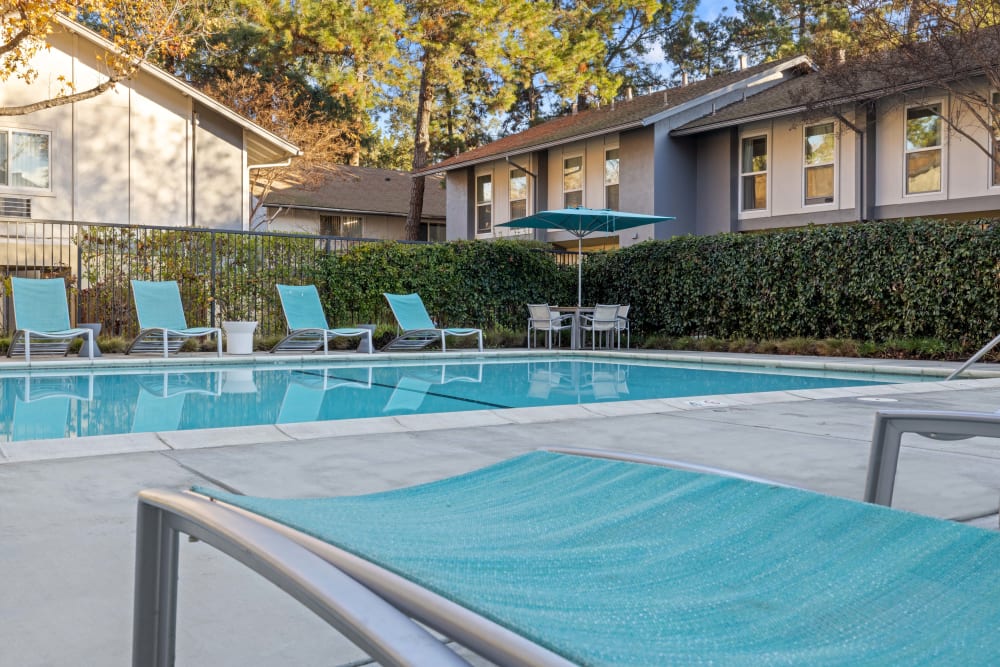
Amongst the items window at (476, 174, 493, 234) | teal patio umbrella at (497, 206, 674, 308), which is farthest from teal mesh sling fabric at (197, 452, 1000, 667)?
window at (476, 174, 493, 234)

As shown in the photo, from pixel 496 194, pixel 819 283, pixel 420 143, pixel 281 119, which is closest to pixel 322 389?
pixel 819 283

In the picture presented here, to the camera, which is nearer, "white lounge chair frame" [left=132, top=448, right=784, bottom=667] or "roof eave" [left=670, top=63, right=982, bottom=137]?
"white lounge chair frame" [left=132, top=448, right=784, bottom=667]

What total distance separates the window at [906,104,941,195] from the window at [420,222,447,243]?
54.4 feet

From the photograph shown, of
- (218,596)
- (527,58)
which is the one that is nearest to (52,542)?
(218,596)

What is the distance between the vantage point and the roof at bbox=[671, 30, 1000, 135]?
12922 millimetres

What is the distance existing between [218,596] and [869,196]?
16.3m

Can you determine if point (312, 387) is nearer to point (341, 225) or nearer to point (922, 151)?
point (922, 151)

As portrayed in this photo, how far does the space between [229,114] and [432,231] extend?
13648 mm

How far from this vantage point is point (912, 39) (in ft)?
43.0

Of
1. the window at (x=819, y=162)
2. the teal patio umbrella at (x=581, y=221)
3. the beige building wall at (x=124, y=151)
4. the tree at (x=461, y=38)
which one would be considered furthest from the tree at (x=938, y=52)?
the beige building wall at (x=124, y=151)

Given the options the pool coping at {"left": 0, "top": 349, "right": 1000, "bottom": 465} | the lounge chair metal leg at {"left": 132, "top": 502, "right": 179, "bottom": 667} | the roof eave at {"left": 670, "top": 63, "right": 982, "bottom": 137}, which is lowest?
the pool coping at {"left": 0, "top": 349, "right": 1000, "bottom": 465}

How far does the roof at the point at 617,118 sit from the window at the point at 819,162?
2.85 meters

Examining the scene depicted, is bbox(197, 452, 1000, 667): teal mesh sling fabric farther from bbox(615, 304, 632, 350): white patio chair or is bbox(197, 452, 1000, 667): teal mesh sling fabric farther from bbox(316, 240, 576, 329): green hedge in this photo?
bbox(615, 304, 632, 350): white patio chair

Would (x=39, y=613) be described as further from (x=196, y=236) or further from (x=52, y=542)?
(x=196, y=236)
